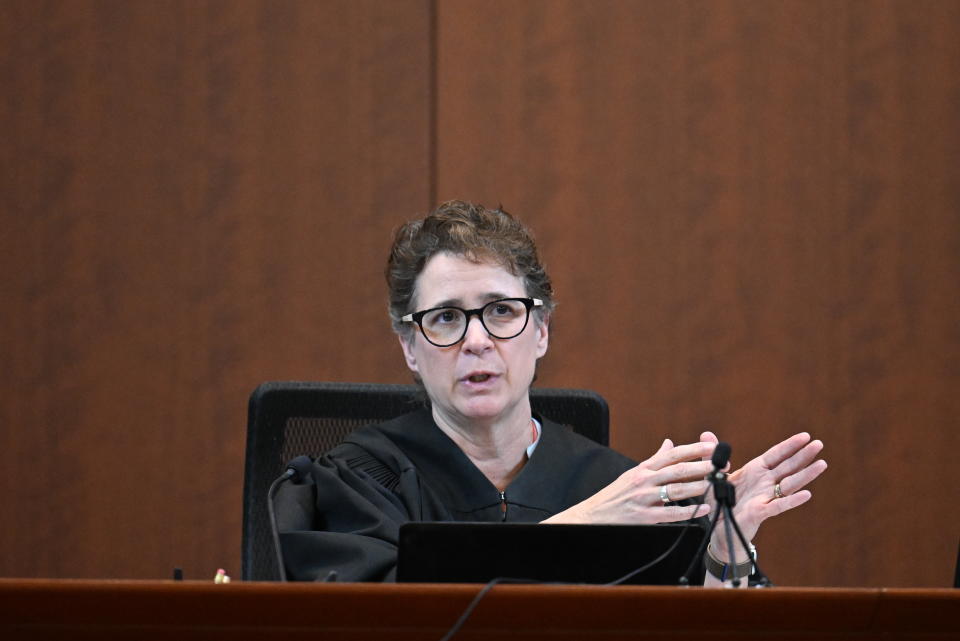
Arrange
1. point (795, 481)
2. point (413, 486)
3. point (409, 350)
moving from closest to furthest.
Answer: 1. point (795, 481)
2. point (413, 486)
3. point (409, 350)

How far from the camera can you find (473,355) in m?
1.92

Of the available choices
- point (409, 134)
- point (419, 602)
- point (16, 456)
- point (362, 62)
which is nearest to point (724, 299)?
point (409, 134)

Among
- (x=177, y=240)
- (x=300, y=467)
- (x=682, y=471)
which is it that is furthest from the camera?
(x=177, y=240)

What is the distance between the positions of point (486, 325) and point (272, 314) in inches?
49.9

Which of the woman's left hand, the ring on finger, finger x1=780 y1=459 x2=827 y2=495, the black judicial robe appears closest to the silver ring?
the ring on finger

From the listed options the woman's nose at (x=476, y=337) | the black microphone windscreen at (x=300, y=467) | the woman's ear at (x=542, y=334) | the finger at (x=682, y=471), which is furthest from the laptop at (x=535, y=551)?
the woman's ear at (x=542, y=334)

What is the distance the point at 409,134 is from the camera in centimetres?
313

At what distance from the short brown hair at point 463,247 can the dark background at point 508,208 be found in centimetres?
103

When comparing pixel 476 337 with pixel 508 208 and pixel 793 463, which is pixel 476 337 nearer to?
pixel 793 463

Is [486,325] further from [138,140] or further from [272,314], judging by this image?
[138,140]

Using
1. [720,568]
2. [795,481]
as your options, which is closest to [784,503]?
[795,481]

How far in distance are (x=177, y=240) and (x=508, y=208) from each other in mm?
928

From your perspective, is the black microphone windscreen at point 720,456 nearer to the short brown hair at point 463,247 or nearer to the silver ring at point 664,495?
the silver ring at point 664,495

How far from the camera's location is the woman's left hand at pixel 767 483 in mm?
1645
